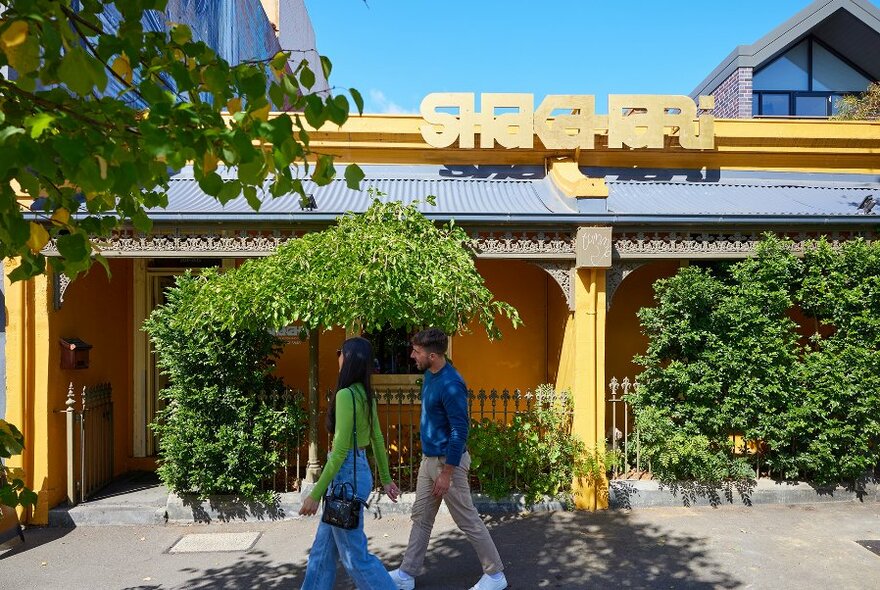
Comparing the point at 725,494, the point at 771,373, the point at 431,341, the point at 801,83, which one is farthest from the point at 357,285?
the point at 801,83

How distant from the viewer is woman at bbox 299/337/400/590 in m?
3.40

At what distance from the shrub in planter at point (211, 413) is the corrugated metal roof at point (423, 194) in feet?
3.58

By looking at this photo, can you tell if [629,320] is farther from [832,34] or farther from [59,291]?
[832,34]

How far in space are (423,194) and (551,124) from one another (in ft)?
7.05

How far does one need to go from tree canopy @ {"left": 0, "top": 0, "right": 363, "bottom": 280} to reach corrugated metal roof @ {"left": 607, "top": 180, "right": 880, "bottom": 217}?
17.6ft

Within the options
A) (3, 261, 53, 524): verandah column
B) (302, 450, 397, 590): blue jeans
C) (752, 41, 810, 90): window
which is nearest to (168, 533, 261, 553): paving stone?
(3, 261, 53, 524): verandah column

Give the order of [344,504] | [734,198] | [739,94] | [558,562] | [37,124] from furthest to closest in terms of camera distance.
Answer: [739,94] → [734,198] → [558,562] → [344,504] → [37,124]

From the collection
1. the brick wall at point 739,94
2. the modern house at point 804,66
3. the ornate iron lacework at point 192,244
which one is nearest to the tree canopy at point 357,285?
the ornate iron lacework at point 192,244

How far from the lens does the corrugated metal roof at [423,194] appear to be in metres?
6.42

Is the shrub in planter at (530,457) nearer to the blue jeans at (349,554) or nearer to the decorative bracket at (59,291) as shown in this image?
the blue jeans at (349,554)

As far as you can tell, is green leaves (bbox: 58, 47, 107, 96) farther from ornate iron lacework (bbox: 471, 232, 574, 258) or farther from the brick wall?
the brick wall

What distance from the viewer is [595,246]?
20.6 ft

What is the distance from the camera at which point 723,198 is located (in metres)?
7.69

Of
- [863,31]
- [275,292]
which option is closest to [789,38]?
[863,31]
